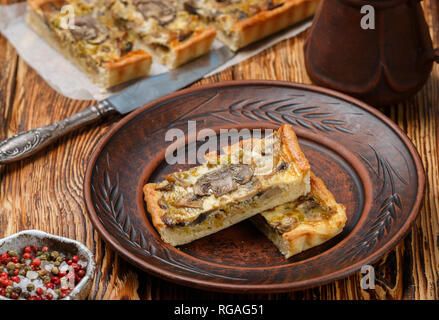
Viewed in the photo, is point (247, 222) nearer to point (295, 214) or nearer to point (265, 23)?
point (295, 214)

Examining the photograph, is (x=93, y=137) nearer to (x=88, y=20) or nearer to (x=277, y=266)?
(x=88, y=20)

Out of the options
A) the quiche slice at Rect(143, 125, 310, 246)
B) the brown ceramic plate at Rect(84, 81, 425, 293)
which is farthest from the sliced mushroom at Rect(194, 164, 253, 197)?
the brown ceramic plate at Rect(84, 81, 425, 293)

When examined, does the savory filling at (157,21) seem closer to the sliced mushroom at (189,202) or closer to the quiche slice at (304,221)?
the sliced mushroom at (189,202)

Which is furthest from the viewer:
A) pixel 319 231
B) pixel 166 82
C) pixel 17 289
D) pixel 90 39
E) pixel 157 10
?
pixel 157 10

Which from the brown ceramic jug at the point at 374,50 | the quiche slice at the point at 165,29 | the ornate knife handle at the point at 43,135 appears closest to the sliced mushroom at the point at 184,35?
the quiche slice at the point at 165,29

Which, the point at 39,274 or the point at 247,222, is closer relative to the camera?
the point at 39,274

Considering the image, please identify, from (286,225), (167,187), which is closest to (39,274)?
(167,187)

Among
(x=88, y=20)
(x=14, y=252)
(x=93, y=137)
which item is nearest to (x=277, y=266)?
(x=14, y=252)
